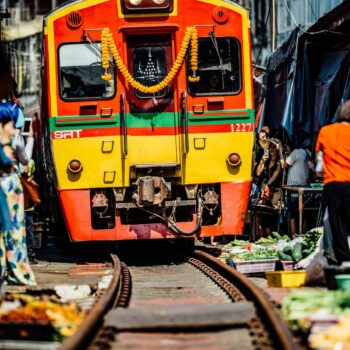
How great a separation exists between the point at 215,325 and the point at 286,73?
10877 millimetres

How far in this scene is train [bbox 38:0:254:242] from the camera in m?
13.3

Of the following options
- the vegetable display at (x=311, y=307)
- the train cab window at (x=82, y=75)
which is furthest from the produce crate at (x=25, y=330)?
the train cab window at (x=82, y=75)

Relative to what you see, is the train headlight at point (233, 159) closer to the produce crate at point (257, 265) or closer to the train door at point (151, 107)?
the train door at point (151, 107)

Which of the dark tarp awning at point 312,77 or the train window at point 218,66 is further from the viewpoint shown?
the dark tarp awning at point 312,77

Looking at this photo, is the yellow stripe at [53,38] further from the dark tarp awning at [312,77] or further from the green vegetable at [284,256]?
the dark tarp awning at [312,77]

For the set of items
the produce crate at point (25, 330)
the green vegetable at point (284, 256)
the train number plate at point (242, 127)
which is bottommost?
the green vegetable at point (284, 256)

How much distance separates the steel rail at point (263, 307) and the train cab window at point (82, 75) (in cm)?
285

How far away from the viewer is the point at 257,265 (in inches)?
472

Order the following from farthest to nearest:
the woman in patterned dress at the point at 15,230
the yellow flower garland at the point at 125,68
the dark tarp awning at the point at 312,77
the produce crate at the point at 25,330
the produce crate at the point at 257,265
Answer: the dark tarp awning at the point at 312,77, the yellow flower garland at the point at 125,68, the produce crate at the point at 257,265, the woman in patterned dress at the point at 15,230, the produce crate at the point at 25,330

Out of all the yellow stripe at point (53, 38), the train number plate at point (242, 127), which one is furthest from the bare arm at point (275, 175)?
Answer: the yellow stripe at point (53, 38)

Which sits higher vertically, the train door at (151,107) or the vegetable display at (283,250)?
the train door at (151,107)

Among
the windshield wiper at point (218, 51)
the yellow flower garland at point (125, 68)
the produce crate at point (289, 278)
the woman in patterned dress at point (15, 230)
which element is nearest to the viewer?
the woman in patterned dress at point (15, 230)

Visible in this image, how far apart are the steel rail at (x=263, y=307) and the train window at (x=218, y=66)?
250 cm

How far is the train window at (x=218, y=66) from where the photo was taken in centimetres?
1357
